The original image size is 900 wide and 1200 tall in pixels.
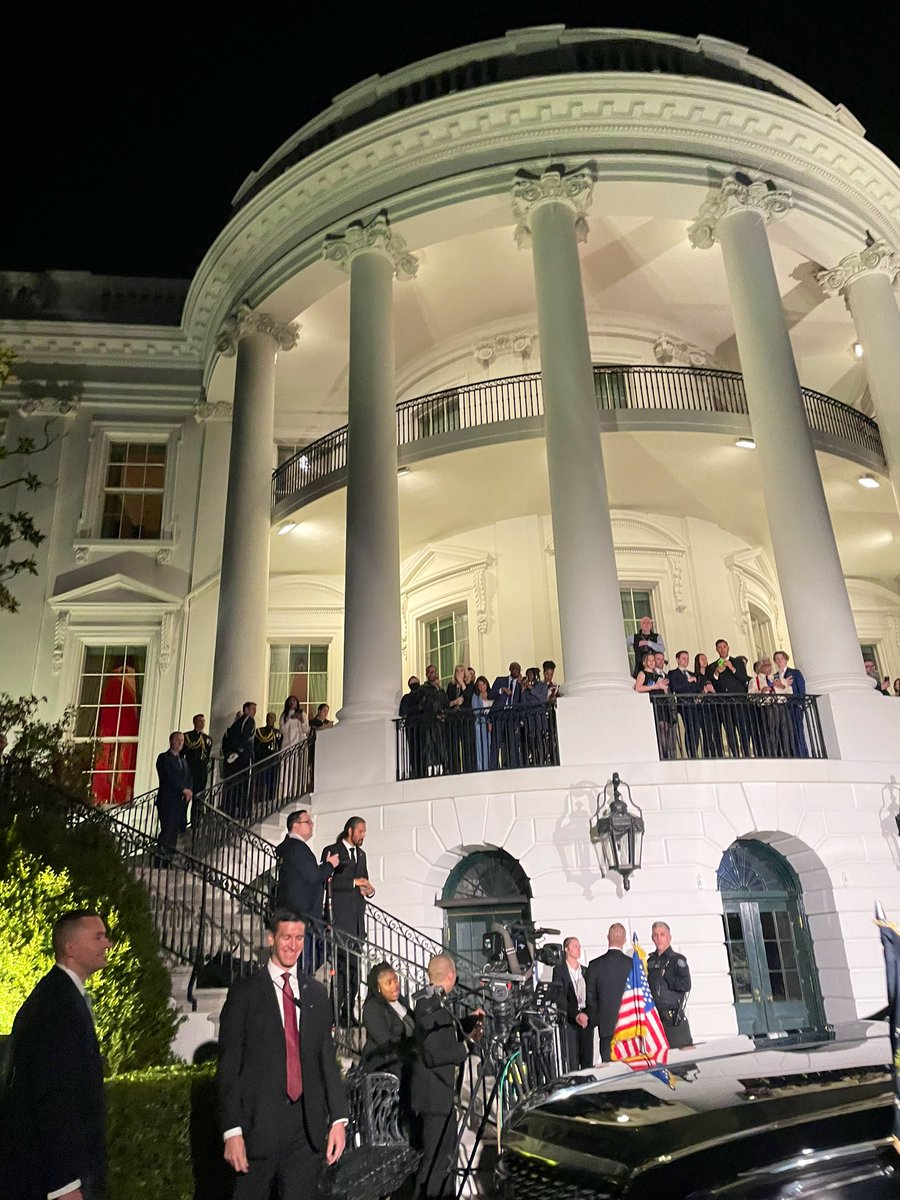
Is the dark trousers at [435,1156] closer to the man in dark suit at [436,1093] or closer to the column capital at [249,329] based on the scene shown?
the man in dark suit at [436,1093]

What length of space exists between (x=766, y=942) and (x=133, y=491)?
15711mm

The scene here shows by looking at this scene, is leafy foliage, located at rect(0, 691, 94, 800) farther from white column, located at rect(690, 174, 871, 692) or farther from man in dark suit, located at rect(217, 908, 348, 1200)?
white column, located at rect(690, 174, 871, 692)

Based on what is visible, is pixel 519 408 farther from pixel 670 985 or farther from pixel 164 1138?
pixel 164 1138

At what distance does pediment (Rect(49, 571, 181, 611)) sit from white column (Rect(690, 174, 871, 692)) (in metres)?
12.0

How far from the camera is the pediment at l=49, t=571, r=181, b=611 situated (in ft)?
61.6

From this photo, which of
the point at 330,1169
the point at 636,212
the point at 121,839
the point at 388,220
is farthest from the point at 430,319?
the point at 330,1169

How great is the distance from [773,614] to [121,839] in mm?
14128

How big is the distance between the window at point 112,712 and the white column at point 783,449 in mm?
12695

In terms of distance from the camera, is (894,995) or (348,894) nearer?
(894,995)

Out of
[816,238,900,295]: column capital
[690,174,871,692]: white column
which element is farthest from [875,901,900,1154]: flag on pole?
[816,238,900,295]: column capital

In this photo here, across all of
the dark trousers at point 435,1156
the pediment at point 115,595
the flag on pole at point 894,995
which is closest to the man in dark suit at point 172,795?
the dark trousers at point 435,1156

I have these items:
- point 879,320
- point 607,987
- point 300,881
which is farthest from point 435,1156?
point 879,320

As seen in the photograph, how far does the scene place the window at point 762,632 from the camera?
18875 millimetres

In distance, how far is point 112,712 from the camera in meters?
18.5
